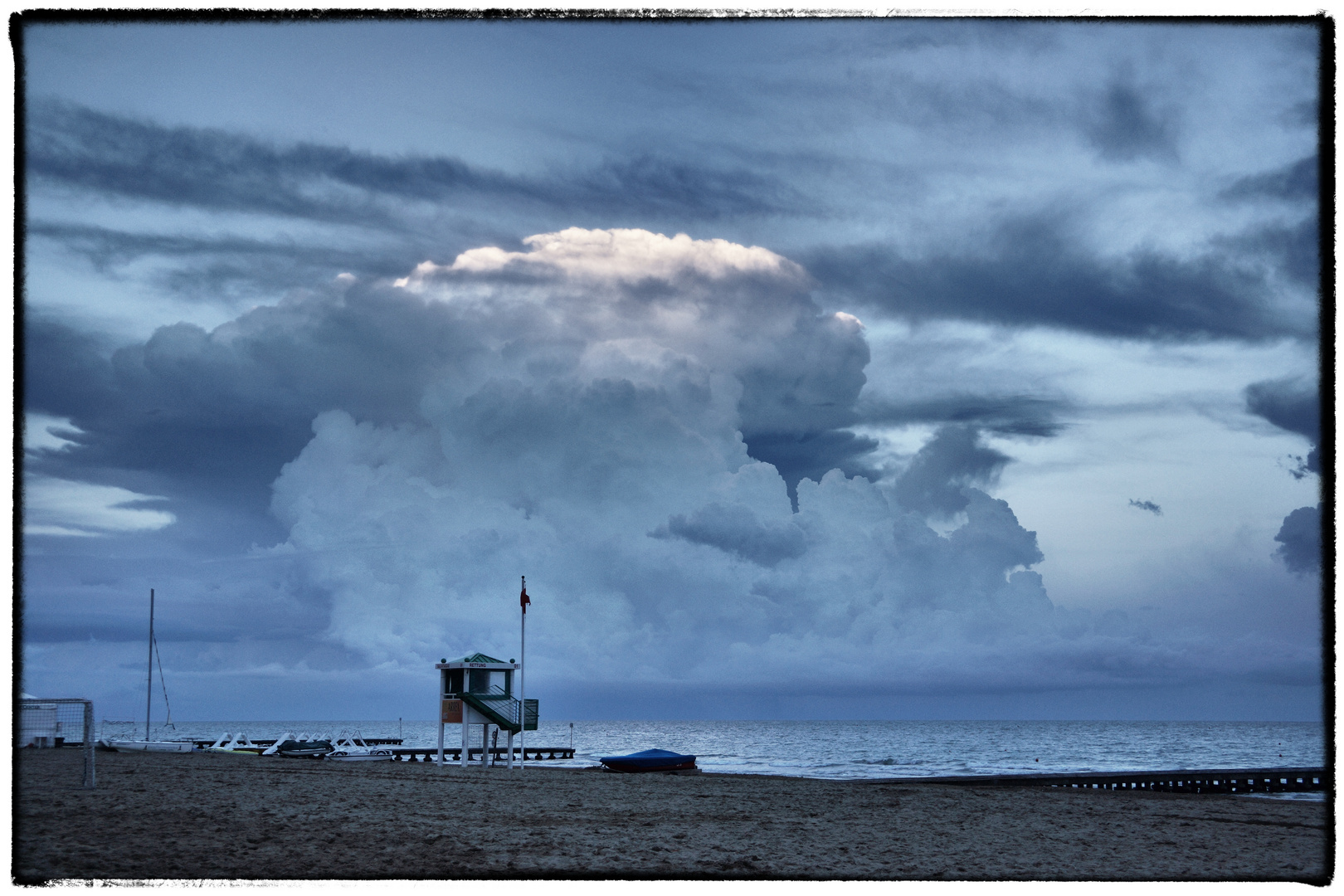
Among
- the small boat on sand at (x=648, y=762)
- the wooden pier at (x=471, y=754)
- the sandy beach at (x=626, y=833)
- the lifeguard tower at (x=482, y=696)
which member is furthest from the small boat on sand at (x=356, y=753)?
the sandy beach at (x=626, y=833)

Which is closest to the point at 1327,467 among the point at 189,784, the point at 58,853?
the point at 58,853

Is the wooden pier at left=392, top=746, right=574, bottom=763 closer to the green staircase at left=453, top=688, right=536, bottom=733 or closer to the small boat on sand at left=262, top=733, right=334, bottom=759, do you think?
the small boat on sand at left=262, top=733, right=334, bottom=759

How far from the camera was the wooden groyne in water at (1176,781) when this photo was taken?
46.5 m

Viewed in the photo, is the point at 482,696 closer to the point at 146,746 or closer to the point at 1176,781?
the point at 146,746

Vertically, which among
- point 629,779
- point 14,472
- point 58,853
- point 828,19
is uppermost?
point 828,19

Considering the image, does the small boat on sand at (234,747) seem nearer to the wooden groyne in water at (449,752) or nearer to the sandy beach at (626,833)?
the wooden groyne in water at (449,752)

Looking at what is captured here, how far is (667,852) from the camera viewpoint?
1473 cm

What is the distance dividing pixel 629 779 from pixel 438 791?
415 inches

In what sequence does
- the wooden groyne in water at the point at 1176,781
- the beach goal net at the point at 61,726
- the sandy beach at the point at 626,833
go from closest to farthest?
the sandy beach at the point at 626,833, the beach goal net at the point at 61,726, the wooden groyne in water at the point at 1176,781

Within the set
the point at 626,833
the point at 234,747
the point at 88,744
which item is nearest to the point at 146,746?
the point at 234,747

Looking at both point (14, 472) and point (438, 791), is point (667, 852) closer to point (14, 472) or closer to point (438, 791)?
point (14, 472)

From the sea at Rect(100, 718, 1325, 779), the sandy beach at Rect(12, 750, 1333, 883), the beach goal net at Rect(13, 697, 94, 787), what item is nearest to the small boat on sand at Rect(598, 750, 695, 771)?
the sea at Rect(100, 718, 1325, 779)

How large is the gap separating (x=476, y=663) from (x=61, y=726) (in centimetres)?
2975

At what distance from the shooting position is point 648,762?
58125 mm
